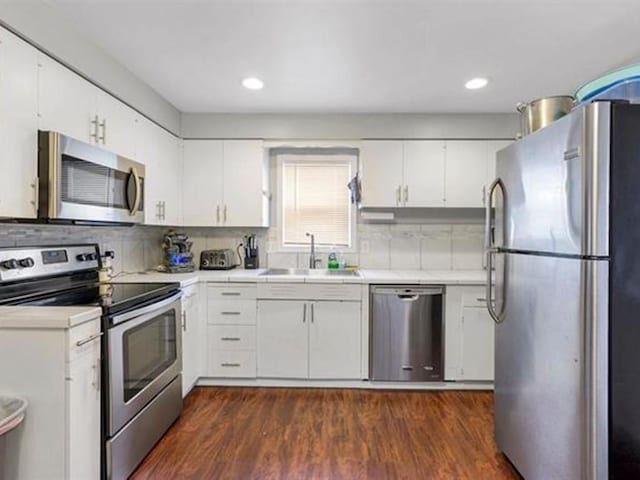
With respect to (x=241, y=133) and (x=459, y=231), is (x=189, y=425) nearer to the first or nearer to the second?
(x=241, y=133)

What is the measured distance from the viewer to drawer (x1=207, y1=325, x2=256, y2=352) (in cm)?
312

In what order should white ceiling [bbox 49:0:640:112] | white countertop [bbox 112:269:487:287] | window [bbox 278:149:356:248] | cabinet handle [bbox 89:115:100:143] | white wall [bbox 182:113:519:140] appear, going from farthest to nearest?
window [bbox 278:149:356:248] → white wall [bbox 182:113:519:140] → white countertop [bbox 112:269:487:287] → cabinet handle [bbox 89:115:100:143] → white ceiling [bbox 49:0:640:112]

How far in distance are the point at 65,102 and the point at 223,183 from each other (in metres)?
1.61

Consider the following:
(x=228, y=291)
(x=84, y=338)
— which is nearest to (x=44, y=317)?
(x=84, y=338)

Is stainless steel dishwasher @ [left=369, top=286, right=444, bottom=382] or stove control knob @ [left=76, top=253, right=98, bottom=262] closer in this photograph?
stove control knob @ [left=76, top=253, right=98, bottom=262]

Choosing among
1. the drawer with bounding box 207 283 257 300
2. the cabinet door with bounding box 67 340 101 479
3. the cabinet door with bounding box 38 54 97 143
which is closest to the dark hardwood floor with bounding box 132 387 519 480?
the cabinet door with bounding box 67 340 101 479

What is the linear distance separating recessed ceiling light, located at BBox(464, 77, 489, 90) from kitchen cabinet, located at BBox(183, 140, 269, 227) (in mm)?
1747

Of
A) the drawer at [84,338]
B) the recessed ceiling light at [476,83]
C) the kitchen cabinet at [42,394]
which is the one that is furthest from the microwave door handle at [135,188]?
the recessed ceiling light at [476,83]

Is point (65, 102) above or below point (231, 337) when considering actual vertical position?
above

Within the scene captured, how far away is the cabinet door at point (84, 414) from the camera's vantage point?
1554 millimetres

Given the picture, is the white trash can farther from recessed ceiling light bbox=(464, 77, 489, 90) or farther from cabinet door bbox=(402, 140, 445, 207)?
recessed ceiling light bbox=(464, 77, 489, 90)

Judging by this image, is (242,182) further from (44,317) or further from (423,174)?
(44,317)

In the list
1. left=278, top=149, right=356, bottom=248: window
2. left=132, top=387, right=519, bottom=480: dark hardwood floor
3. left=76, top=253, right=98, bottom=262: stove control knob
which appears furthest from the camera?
left=278, top=149, right=356, bottom=248: window

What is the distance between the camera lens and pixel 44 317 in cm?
153
